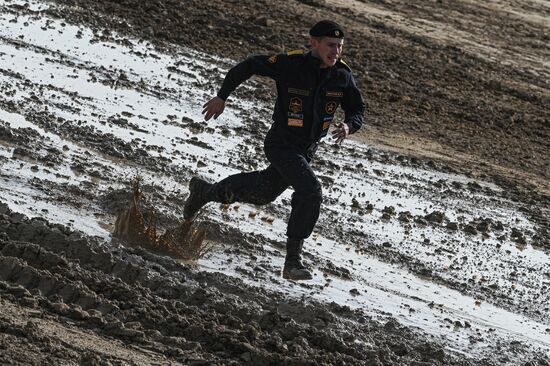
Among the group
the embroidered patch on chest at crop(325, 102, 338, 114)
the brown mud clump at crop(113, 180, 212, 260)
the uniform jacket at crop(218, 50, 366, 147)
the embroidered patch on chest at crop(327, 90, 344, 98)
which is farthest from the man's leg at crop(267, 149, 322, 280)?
the brown mud clump at crop(113, 180, 212, 260)

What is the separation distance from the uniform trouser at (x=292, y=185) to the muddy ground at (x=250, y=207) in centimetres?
52

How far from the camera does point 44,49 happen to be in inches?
578

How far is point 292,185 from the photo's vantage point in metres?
8.47

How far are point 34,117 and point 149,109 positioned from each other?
1.75 m

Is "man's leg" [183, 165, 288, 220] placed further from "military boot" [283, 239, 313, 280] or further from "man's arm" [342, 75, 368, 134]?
"man's arm" [342, 75, 368, 134]

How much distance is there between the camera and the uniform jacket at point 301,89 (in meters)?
8.34

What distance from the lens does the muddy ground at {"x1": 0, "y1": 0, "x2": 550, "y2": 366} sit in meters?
7.34

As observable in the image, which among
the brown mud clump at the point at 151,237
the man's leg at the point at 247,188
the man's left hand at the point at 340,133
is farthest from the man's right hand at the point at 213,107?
the brown mud clump at the point at 151,237

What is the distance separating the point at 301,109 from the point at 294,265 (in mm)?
1096

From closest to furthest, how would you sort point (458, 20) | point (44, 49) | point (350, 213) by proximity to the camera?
point (350, 213), point (44, 49), point (458, 20)

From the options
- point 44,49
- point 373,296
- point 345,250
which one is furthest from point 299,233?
point 44,49

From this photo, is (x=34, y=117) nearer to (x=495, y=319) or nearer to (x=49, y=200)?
(x=49, y=200)

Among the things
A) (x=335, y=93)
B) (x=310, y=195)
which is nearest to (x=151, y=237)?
(x=310, y=195)

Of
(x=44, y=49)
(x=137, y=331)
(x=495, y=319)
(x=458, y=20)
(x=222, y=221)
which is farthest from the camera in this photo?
(x=458, y=20)
